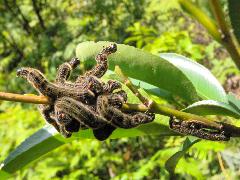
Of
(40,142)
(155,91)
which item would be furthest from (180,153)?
(40,142)

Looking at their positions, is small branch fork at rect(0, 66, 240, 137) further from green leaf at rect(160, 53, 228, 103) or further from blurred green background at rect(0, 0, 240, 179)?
blurred green background at rect(0, 0, 240, 179)

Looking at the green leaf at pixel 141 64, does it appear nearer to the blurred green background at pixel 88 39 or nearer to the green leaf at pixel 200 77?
the green leaf at pixel 200 77

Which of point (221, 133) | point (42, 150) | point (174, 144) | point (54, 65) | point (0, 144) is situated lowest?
point (54, 65)

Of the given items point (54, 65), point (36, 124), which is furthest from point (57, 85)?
point (54, 65)

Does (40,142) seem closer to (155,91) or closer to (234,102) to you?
(155,91)

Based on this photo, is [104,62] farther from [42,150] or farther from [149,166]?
[149,166]

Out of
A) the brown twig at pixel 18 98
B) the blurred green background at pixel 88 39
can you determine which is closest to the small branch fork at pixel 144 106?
the brown twig at pixel 18 98
